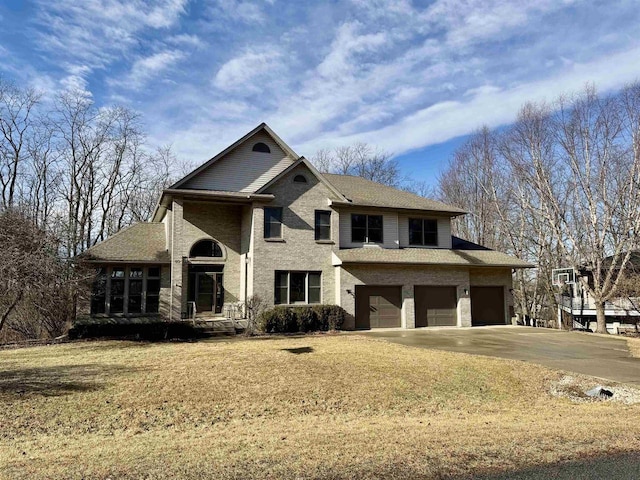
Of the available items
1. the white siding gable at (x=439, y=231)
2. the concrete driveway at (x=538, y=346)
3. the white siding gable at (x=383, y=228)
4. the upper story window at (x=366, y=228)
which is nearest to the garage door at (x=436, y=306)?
the concrete driveway at (x=538, y=346)

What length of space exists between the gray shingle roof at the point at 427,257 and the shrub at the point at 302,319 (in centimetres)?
246

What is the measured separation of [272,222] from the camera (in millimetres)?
22047

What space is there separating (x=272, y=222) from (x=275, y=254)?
1572 millimetres

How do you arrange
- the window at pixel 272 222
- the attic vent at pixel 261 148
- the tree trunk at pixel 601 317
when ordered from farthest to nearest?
the tree trunk at pixel 601 317 → the attic vent at pixel 261 148 → the window at pixel 272 222

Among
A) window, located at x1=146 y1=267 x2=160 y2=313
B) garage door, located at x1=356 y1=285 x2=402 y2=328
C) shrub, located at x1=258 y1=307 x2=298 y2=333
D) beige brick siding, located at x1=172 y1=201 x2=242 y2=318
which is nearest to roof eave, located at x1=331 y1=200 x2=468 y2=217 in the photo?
garage door, located at x1=356 y1=285 x2=402 y2=328

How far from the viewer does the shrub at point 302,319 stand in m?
20.1

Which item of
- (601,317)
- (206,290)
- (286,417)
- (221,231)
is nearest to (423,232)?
(221,231)

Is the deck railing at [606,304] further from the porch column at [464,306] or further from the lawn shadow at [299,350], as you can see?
the lawn shadow at [299,350]

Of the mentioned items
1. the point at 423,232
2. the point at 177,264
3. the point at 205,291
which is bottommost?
the point at 205,291

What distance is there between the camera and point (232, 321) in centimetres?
2055

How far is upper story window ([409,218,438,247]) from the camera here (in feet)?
82.3

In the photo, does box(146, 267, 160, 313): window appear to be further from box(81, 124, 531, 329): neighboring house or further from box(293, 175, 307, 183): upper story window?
box(293, 175, 307, 183): upper story window

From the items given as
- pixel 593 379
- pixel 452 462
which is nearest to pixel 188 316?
pixel 593 379

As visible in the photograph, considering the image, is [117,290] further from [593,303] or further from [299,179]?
[593,303]
